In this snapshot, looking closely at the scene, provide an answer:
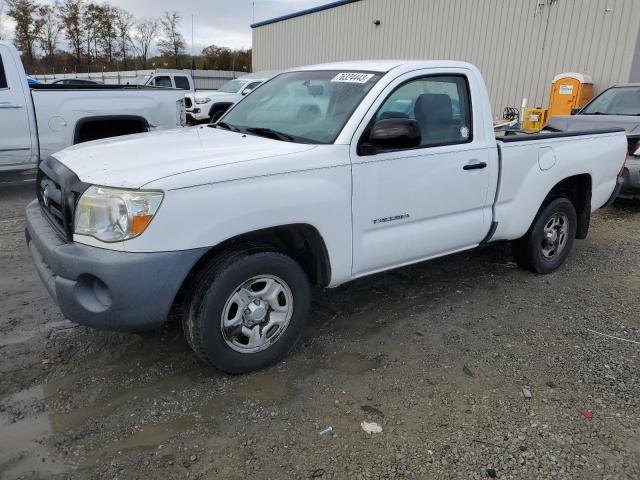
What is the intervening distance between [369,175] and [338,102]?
60cm

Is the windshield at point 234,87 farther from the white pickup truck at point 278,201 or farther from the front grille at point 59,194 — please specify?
the front grille at point 59,194

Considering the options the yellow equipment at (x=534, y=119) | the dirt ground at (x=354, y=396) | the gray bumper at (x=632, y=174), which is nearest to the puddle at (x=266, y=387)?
the dirt ground at (x=354, y=396)

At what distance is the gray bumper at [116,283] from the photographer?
2.59m

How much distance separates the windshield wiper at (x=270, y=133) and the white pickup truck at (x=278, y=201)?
2 cm

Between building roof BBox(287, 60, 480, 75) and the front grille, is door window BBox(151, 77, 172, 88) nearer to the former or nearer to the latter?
building roof BBox(287, 60, 480, 75)

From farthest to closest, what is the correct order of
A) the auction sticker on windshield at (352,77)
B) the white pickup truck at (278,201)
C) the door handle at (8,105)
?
the door handle at (8,105)
the auction sticker on windshield at (352,77)
the white pickup truck at (278,201)

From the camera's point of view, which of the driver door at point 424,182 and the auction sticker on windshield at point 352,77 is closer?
the driver door at point 424,182

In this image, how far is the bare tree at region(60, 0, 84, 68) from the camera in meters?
50.4

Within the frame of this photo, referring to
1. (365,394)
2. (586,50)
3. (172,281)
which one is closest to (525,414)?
(365,394)

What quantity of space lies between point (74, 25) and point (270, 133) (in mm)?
56792

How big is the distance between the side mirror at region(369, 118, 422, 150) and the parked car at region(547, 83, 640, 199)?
542 centimetres

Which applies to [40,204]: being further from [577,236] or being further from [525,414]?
[577,236]

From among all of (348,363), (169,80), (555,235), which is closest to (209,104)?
(169,80)

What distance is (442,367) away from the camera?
335 centimetres
